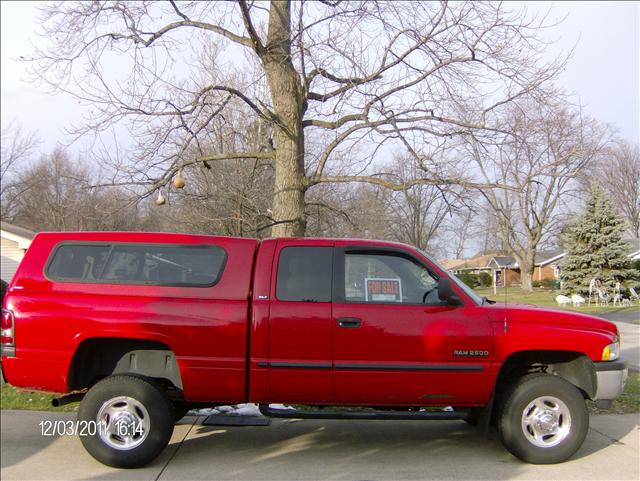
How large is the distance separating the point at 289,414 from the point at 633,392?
508 cm

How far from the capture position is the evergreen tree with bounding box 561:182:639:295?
2206 centimetres

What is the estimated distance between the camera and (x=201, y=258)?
197 inches

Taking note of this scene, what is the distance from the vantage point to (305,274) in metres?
4.92

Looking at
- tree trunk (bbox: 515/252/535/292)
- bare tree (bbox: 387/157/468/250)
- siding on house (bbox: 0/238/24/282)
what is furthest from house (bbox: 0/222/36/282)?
tree trunk (bbox: 515/252/535/292)

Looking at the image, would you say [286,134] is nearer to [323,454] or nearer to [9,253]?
[323,454]

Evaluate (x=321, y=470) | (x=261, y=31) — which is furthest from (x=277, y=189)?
(x=321, y=470)

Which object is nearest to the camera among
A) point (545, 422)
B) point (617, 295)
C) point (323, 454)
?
point (545, 422)

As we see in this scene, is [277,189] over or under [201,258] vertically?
over

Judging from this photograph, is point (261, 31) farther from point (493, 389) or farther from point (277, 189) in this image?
point (493, 389)

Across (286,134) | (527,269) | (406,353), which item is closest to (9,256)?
(286,134)

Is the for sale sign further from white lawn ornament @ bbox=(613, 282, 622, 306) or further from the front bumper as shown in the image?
white lawn ornament @ bbox=(613, 282, 622, 306)

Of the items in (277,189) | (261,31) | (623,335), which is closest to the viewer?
(277,189)

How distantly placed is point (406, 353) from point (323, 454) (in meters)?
1.29

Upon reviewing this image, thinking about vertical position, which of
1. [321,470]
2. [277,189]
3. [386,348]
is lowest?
[321,470]
